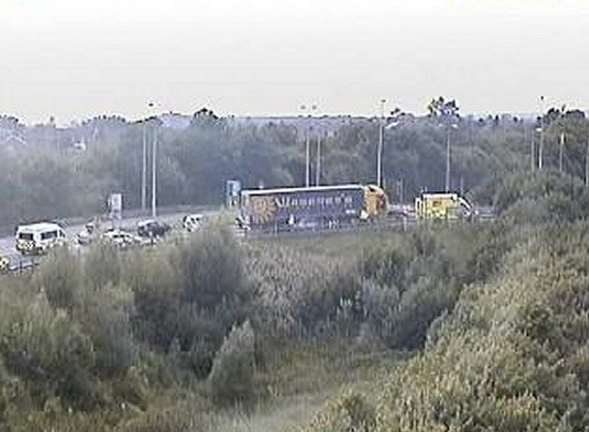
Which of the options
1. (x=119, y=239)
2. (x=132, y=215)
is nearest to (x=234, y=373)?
(x=119, y=239)

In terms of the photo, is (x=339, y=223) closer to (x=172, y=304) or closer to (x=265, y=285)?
(x=265, y=285)

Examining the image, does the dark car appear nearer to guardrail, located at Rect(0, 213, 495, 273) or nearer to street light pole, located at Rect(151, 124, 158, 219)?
guardrail, located at Rect(0, 213, 495, 273)

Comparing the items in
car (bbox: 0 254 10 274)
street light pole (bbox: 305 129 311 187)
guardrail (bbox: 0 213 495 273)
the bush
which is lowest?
the bush

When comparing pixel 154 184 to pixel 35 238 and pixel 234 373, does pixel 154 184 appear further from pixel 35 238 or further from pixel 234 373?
pixel 234 373

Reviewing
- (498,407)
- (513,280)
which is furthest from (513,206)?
(498,407)

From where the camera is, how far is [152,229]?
176 feet

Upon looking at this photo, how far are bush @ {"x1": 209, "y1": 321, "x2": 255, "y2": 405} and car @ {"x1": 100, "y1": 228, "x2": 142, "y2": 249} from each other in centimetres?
635

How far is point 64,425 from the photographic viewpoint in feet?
90.4

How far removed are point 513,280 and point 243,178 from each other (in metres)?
49.5

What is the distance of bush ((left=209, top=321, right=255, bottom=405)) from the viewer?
32.6 m

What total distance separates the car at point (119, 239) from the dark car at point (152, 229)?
701mm

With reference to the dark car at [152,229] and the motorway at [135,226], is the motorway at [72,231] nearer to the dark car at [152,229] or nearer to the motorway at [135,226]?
the motorway at [135,226]

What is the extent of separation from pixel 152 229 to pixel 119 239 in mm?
6649

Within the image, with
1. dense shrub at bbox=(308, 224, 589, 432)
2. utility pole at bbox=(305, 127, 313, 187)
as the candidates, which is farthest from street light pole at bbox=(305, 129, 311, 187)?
dense shrub at bbox=(308, 224, 589, 432)
